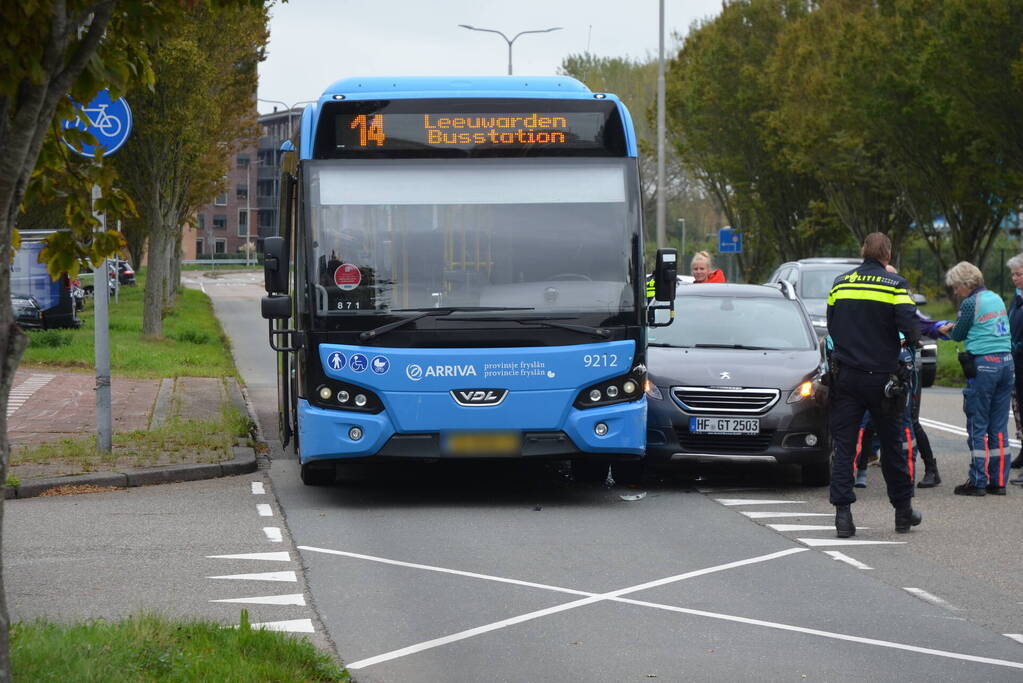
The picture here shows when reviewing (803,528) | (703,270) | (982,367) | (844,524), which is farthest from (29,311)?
(844,524)

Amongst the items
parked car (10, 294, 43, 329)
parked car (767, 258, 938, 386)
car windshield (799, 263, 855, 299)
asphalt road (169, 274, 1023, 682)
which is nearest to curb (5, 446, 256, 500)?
asphalt road (169, 274, 1023, 682)

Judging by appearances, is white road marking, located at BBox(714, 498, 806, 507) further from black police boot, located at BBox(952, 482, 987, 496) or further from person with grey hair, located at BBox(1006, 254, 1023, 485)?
person with grey hair, located at BBox(1006, 254, 1023, 485)

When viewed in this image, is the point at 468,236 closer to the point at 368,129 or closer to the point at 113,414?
the point at 368,129

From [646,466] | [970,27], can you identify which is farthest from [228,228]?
[646,466]

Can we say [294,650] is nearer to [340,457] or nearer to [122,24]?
[122,24]

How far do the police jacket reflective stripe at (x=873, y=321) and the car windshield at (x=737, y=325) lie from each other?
3070 mm

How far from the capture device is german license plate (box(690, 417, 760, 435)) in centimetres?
1238

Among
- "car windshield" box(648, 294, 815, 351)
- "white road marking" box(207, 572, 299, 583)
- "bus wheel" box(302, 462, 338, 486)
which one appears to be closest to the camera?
"white road marking" box(207, 572, 299, 583)

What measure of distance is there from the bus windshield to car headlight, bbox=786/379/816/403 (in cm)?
191

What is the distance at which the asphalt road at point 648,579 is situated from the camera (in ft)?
A: 22.3

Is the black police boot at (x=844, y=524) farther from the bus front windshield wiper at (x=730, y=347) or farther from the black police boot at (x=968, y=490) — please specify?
the bus front windshield wiper at (x=730, y=347)

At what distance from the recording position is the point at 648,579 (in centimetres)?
867

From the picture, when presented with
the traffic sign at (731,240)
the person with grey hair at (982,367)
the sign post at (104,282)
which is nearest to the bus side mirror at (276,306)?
the sign post at (104,282)

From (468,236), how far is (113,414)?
7.33 m
